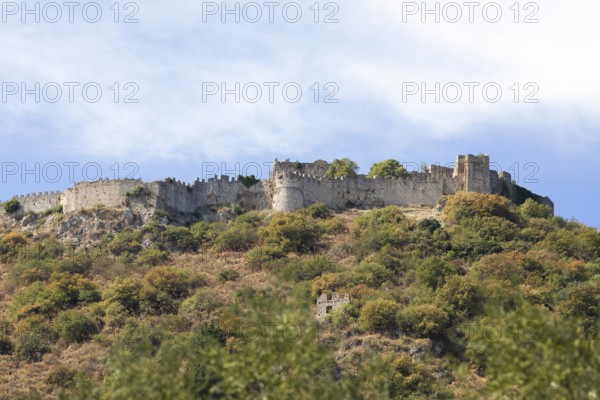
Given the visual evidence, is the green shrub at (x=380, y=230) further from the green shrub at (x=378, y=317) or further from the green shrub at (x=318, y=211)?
the green shrub at (x=378, y=317)

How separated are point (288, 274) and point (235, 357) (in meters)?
38.8

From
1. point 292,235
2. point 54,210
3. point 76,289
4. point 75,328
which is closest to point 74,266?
point 76,289

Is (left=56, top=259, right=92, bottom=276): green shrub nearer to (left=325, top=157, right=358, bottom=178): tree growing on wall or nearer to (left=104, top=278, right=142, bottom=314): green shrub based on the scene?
(left=104, top=278, right=142, bottom=314): green shrub

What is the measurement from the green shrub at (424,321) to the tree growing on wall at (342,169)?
20892 mm

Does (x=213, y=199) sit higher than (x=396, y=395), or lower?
higher

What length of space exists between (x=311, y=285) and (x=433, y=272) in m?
6.45

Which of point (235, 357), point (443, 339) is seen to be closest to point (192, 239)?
point (443, 339)

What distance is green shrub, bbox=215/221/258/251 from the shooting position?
76125 millimetres

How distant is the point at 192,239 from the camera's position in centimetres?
7700

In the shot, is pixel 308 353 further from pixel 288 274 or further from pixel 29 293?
pixel 29 293

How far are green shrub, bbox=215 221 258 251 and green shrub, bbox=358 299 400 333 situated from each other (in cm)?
1482

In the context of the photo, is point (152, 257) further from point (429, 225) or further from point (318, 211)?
point (429, 225)

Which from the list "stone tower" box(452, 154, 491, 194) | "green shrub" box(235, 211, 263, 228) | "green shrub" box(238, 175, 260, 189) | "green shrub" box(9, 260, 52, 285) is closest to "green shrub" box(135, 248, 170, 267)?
"green shrub" box(9, 260, 52, 285)

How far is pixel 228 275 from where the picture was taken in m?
71.3
